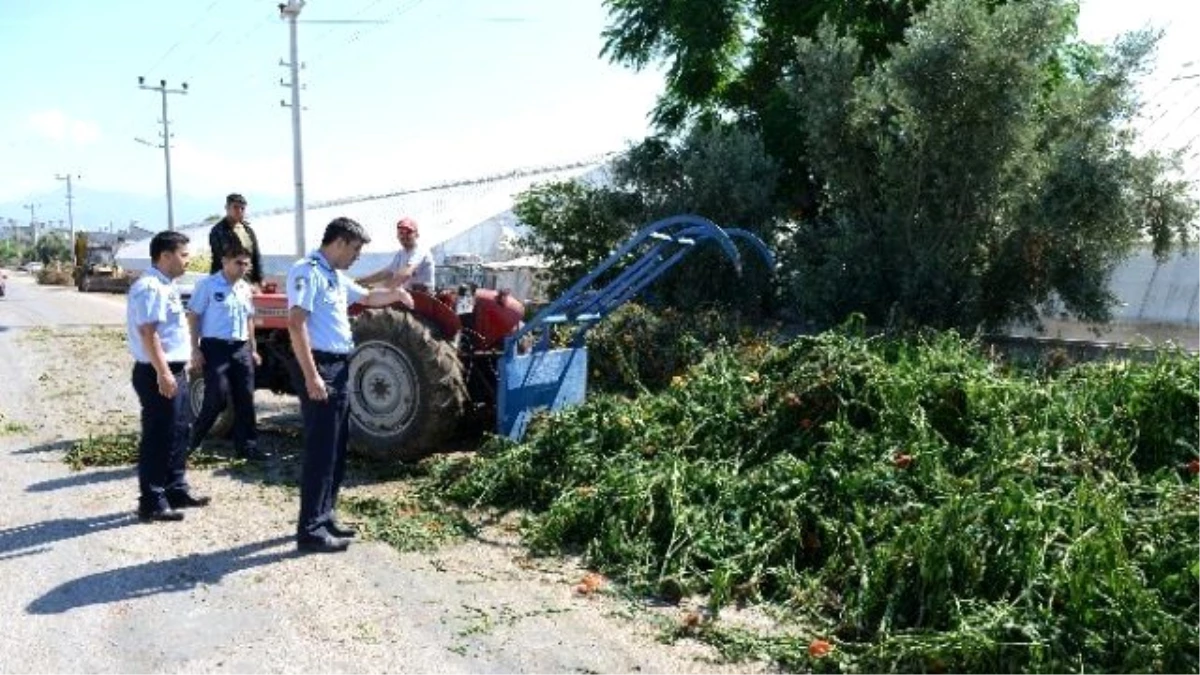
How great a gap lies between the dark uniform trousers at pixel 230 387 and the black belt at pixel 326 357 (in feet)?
6.97

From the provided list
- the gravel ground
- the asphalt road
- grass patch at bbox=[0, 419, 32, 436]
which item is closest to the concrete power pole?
the asphalt road

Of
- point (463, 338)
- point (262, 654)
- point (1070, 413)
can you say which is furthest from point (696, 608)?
point (463, 338)

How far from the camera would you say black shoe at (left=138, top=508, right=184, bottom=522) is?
6234mm

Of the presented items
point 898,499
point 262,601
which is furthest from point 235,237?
point 898,499

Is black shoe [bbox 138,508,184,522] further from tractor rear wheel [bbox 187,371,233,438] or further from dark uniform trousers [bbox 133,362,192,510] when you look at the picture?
tractor rear wheel [bbox 187,371,233,438]

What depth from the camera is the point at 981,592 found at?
4.28 m

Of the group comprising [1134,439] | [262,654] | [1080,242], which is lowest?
[262,654]

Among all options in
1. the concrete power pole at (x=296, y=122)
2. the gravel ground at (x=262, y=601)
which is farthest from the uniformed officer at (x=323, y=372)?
the concrete power pole at (x=296, y=122)

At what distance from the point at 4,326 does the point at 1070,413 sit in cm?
2125

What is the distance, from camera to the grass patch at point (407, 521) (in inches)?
231

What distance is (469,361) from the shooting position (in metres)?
7.90

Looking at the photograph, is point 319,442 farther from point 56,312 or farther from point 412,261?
point 56,312

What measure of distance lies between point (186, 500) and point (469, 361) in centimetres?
227

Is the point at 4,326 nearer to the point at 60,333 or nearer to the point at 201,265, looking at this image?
the point at 60,333
